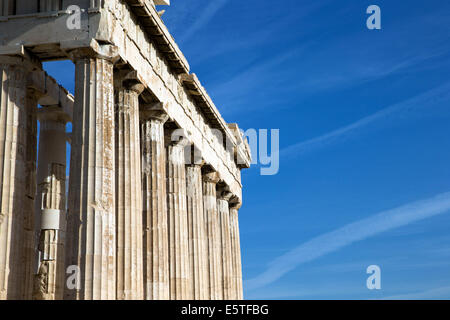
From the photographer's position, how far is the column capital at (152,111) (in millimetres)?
35406

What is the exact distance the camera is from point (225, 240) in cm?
5253

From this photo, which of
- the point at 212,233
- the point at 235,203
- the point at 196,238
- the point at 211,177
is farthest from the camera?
the point at 235,203

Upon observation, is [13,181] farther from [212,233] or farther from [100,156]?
[212,233]

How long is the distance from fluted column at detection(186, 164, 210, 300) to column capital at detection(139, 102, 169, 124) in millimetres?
8580

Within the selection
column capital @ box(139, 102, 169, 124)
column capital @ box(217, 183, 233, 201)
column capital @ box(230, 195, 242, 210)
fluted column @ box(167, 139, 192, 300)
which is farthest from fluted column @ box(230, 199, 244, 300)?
column capital @ box(139, 102, 169, 124)

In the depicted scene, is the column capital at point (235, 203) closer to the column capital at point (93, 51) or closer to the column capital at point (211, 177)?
the column capital at point (211, 177)

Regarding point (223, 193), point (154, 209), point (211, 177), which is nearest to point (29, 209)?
point (154, 209)

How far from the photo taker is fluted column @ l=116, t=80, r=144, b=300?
28.8 metres

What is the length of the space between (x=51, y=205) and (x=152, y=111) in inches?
309

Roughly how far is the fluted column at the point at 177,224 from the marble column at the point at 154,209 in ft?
8.83

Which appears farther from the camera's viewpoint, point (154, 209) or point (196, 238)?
point (196, 238)

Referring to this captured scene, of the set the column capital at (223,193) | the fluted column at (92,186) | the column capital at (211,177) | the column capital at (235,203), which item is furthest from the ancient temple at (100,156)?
the column capital at (235,203)
